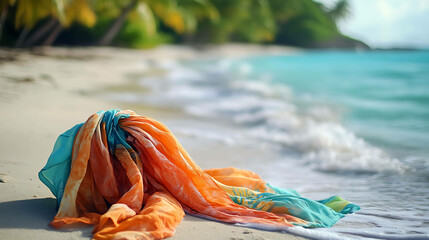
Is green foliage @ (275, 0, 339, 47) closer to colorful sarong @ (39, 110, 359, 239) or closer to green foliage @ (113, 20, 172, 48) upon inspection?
green foliage @ (113, 20, 172, 48)

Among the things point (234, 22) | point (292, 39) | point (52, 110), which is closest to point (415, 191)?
point (52, 110)

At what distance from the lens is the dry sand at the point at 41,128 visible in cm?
267

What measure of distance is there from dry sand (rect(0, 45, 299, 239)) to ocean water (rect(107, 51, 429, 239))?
2.08ft

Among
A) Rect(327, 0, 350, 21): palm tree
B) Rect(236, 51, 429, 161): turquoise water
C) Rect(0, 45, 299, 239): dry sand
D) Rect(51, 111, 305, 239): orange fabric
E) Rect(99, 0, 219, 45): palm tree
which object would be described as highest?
Rect(327, 0, 350, 21): palm tree

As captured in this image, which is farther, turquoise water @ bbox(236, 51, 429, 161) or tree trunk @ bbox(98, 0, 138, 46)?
tree trunk @ bbox(98, 0, 138, 46)

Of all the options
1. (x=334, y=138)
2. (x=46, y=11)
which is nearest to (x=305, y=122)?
(x=334, y=138)

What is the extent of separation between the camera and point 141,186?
286 cm

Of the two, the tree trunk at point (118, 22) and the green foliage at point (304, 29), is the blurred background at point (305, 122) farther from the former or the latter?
the green foliage at point (304, 29)

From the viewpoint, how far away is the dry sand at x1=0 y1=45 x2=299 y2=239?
267 cm

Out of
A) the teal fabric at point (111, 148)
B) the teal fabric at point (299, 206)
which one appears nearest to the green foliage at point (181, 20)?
the teal fabric at point (111, 148)

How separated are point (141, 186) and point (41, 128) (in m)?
2.83

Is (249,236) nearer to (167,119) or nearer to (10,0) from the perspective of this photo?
(167,119)

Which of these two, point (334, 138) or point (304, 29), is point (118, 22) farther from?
point (304, 29)

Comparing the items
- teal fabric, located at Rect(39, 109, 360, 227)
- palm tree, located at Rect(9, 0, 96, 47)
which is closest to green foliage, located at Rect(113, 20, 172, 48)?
palm tree, located at Rect(9, 0, 96, 47)
